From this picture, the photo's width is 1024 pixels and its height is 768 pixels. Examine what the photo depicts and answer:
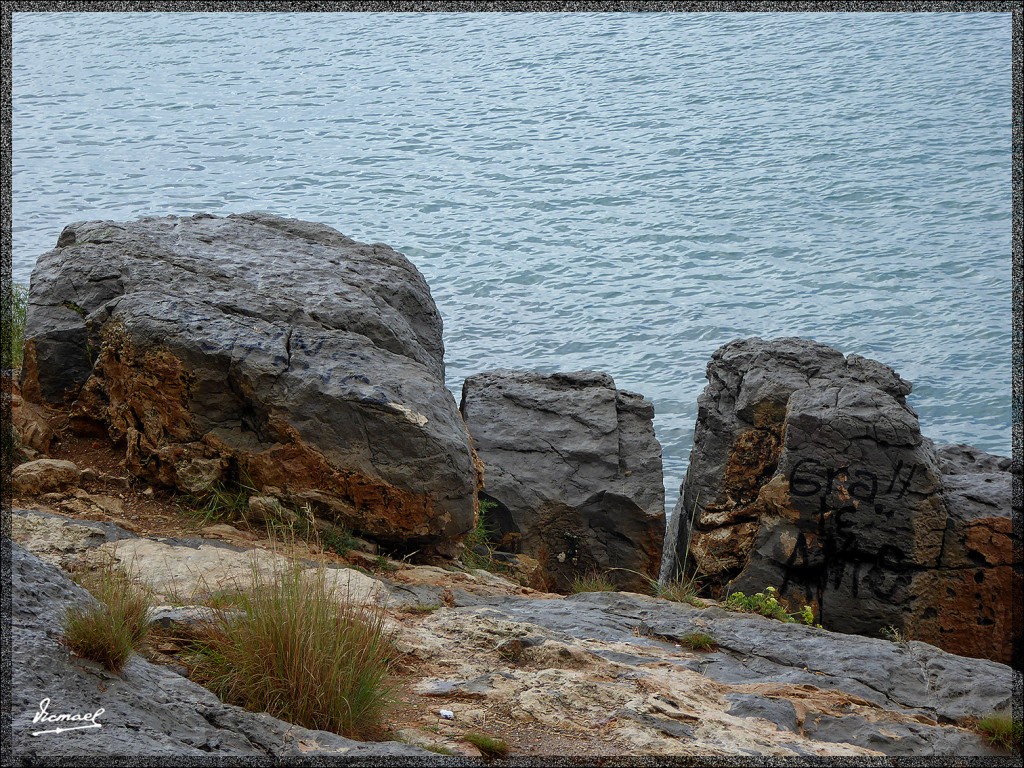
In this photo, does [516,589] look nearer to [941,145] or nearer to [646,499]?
[646,499]

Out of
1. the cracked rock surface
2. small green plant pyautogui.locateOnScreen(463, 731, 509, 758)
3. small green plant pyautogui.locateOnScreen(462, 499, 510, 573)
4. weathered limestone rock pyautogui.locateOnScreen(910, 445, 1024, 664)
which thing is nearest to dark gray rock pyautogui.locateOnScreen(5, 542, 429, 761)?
the cracked rock surface

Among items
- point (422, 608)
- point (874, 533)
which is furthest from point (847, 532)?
point (422, 608)

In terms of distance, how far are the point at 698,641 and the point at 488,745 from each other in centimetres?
199

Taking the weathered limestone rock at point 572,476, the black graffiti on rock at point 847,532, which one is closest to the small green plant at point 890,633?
the black graffiti on rock at point 847,532

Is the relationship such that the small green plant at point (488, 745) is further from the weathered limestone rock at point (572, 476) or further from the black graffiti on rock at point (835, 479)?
the weathered limestone rock at point (572, 476)

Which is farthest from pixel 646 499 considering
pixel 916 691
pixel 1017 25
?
pixel 1017 25

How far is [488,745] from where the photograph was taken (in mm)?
3309

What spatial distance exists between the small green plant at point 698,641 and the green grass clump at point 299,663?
201 centimetres

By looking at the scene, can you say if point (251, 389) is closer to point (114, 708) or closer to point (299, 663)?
point (299, 663)

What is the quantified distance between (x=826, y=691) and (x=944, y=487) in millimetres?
3197

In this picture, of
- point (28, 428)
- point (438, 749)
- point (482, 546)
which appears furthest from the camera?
point (482, 546)

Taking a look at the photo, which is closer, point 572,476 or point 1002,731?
point 1002,731

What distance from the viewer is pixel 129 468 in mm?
5742

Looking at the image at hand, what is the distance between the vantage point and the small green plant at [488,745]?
10.9 ft
